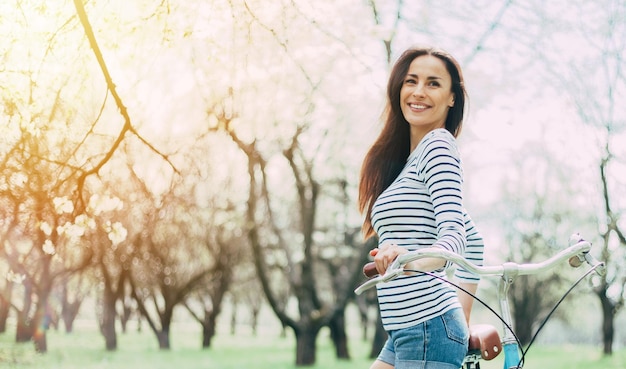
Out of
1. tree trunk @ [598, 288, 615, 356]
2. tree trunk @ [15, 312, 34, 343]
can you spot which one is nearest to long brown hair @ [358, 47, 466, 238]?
tree trunk @ [598, 288, 615, 356]

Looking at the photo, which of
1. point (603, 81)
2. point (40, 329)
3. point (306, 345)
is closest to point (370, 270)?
point (306, 345)

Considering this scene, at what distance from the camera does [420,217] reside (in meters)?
1.78

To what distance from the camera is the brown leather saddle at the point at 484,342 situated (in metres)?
1.83

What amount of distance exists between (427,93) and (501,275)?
1.67ft

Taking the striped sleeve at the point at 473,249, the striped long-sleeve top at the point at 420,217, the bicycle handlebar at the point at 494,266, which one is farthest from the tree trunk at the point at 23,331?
the bicycle handlebar at the point at 494,266

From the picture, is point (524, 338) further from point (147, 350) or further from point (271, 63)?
point (271, 63)

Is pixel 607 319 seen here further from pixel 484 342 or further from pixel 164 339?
pixel 484 342

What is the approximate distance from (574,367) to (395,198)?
42.3ft

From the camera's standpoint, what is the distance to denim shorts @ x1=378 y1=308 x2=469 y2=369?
1.73m

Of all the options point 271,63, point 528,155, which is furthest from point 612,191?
point 271,63

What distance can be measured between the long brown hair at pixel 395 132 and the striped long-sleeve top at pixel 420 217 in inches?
7.8

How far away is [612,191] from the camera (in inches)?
499

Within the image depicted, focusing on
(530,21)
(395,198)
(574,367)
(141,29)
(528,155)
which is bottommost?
(574,367)

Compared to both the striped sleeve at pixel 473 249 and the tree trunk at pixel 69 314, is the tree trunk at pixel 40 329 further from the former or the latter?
the striped sleeve at pixel 473 249
